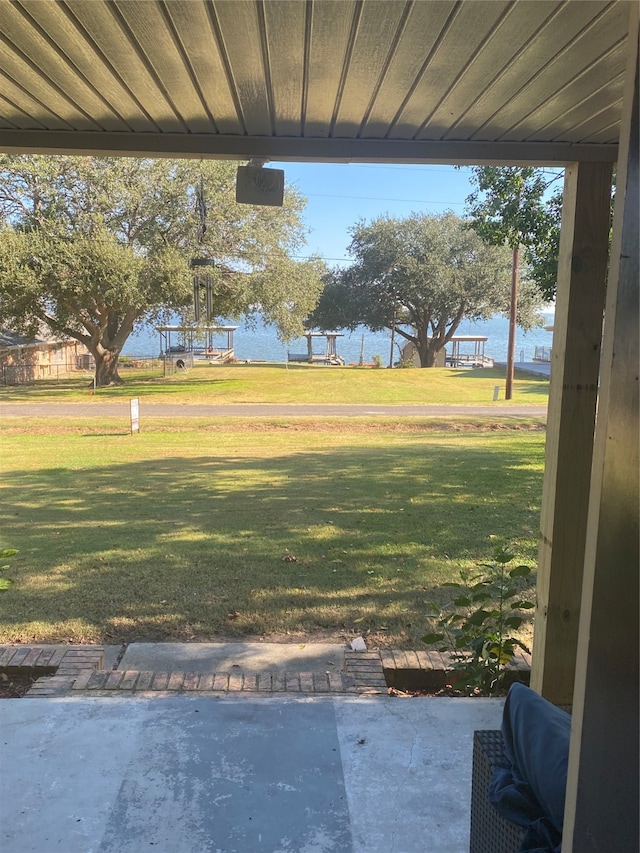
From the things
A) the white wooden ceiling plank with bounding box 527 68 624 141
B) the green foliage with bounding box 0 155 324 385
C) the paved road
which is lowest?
the paved road

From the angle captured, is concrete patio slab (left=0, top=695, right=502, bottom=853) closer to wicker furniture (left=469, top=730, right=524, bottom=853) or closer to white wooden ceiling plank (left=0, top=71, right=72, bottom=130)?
wicker furniture (left=469, top=730, right=524, bottom=853)

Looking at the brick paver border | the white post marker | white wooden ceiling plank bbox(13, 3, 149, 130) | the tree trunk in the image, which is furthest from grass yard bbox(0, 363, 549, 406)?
white wooden ceiling plank bbox(13, 3, 149, 130)

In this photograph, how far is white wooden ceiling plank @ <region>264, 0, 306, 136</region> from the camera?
148cm

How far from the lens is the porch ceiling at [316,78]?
1499 mm

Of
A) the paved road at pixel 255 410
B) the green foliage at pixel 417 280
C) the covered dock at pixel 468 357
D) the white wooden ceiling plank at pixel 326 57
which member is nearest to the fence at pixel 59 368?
the paved road at pixel 255 410

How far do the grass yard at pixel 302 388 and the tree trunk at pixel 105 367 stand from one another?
68 centimetres

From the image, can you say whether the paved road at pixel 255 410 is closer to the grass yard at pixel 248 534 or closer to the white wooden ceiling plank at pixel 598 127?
the grass yard at pixel 248 534

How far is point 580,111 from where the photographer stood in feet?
6.46

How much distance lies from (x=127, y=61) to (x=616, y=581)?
1685mm

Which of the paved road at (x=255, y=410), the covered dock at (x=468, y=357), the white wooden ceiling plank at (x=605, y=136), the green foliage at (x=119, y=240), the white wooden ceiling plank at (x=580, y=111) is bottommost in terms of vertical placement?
the paved road at (x=255, y=410)

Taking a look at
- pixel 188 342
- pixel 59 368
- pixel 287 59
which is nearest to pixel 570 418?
pixel 287 59

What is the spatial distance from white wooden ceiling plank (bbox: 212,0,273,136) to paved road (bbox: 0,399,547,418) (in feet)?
47.9

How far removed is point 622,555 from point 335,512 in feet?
18.4

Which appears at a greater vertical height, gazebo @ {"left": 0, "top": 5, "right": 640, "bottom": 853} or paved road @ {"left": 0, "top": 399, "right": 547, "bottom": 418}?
gazebo @ {"left": 0, "top": 5, "right": 640, "bottom": 853}
